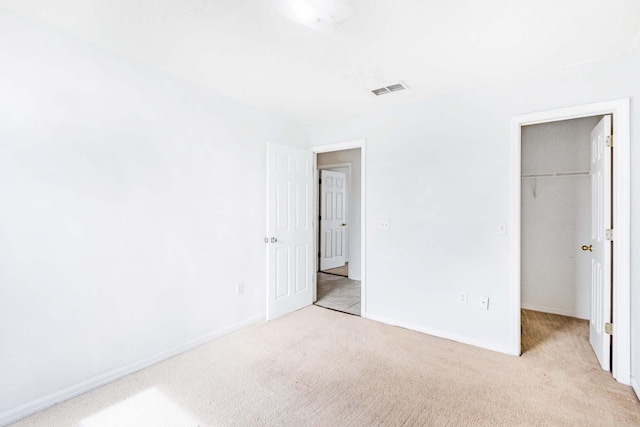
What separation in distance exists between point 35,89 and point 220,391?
2258mm

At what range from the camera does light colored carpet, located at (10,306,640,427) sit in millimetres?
1838

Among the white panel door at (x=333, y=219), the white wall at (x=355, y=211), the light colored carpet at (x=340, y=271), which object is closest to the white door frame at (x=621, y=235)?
the white wall at (x=355, y=211)

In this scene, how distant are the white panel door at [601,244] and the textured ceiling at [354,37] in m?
0.71

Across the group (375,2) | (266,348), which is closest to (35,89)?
(375,2)

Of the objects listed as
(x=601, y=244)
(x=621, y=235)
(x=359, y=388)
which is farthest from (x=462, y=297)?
(x=359, y=388)

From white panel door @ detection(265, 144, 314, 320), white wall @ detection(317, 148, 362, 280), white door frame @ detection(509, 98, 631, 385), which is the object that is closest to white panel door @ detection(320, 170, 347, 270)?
white wall @ detection(317, 148, 362, 280)

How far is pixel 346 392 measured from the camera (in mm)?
2090

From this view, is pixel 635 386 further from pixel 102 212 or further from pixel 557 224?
pixel 102 212

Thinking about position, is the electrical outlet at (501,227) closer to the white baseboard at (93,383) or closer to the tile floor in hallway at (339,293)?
the tile floor in hallway at (339,293)

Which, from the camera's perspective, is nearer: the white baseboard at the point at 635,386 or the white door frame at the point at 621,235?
the white baseboard at the point at 635,386

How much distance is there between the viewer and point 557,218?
141 inches

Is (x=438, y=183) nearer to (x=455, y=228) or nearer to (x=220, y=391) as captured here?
(x=455, y=228)

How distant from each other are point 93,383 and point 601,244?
387 cm

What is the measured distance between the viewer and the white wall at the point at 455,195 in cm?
239
